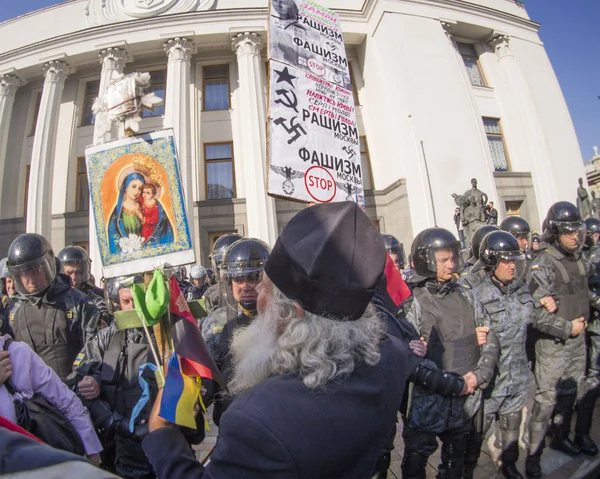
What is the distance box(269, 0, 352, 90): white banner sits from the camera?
3312mm

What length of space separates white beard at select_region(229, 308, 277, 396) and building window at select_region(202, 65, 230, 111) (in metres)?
17.5

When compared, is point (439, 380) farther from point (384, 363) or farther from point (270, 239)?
point (270, 239)

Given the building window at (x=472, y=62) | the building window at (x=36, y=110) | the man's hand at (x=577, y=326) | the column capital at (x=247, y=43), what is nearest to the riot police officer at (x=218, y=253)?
the man's hand at (x=577, y=326)

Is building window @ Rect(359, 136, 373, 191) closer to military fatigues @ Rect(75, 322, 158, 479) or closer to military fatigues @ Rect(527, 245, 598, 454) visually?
military fatigues @ Rect(527, 245, 598, 454)

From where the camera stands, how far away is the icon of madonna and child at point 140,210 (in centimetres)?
214

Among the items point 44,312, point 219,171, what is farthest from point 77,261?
point 219,171

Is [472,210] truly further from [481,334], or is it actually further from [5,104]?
[5,104]

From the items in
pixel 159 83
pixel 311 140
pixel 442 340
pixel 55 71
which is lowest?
pixel 442 340

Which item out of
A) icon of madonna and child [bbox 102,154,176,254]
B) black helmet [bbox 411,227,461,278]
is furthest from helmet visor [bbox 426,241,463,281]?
icon of madonna and child [bbox 102,154,176,254]

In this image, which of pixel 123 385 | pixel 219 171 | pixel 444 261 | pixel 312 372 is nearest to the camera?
pixel 312 372

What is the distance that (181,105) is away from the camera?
15430mm

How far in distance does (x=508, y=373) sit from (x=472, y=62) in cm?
2032

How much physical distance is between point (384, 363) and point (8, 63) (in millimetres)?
23551

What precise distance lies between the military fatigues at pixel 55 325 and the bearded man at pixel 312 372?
8.43ft
